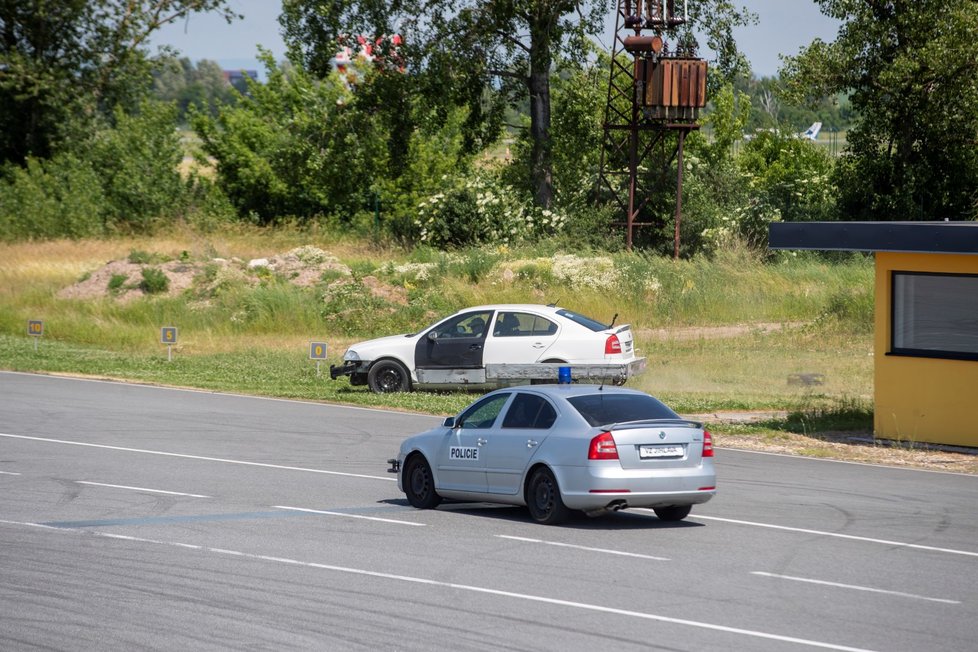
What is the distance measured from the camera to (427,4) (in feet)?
164

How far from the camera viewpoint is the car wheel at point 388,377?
2628 cm

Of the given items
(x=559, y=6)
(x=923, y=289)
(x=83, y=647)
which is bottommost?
(x=83, y=647)

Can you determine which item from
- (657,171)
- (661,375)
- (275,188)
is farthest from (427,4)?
(661,375)

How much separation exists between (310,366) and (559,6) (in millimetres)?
23047

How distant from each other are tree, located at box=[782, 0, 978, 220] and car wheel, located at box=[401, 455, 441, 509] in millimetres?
32537

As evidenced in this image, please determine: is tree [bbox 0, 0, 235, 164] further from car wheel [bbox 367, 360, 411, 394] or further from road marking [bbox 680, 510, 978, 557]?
road marking [bbox 680, 510, 978, 557]

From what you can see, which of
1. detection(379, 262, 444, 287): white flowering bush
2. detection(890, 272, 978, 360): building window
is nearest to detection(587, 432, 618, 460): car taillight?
detection(890, 272, 978, 360): building window

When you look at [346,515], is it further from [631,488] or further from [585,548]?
[631,488]

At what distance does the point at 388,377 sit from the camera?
26.4 meters

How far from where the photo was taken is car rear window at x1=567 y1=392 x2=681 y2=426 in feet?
43.4

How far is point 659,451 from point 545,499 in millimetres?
1293

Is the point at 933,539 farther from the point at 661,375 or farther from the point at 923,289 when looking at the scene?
the point at 661,375

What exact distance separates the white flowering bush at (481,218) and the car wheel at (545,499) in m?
35.9

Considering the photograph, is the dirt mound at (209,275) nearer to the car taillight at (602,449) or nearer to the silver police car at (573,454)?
the silver police car at (573,454)
